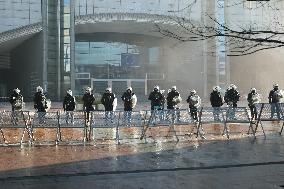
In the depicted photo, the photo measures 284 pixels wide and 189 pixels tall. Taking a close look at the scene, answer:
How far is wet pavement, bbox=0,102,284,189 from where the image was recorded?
7.97 metres

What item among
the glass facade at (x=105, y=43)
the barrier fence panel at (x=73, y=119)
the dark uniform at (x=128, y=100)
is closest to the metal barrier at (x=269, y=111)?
the barrier fence panel at (x=73, y=119)

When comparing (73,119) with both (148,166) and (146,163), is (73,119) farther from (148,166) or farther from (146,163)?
(148,166)

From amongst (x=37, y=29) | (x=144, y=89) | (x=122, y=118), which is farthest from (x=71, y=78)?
(x=122, y=118)

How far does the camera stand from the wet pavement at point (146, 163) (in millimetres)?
7969

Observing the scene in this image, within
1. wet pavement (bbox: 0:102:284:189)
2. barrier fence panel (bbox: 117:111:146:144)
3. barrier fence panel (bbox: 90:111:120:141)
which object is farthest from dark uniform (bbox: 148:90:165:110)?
barrier fence panel (bbox: 90:111:120:141)

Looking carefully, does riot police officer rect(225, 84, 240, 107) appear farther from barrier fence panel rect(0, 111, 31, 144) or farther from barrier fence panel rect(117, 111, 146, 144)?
barrier fence panel rect(0, 111, 31, 144)

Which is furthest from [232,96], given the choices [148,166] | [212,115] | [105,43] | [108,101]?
[105,43]

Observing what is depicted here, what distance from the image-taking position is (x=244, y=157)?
34.0 feet

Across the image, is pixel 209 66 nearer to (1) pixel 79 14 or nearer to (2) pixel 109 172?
(1) pixel 79 14

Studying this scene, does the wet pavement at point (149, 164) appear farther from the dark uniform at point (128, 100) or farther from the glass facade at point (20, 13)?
the glass facade at point (20, 13)

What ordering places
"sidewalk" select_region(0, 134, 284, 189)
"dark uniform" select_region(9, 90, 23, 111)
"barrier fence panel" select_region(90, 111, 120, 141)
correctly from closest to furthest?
"sidewalk" select_region(0, 134, 284, 189)
"barrier fence panel" select_region(90, 111, 120, 141)
"dark uniform" select_region(9, 90, 23, 111)

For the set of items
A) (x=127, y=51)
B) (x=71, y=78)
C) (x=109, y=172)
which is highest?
(x=127, y=51)

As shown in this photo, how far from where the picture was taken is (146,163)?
9.66 meters

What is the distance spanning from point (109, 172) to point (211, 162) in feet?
7.32
